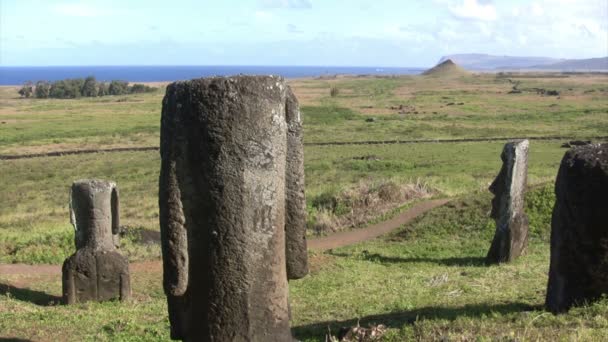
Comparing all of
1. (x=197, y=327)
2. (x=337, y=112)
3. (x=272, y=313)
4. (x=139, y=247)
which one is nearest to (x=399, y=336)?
(x=272, y=313)

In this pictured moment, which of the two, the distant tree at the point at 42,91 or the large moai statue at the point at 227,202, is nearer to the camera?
the large moai statue at the point at 227,202

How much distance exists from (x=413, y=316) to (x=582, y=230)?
2.64m

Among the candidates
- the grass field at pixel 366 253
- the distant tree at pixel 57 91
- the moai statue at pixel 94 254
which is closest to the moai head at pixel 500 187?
the grass field at pixel 366 253

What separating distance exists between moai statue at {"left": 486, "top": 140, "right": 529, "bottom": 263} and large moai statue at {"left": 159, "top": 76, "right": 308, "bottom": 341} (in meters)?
10.7

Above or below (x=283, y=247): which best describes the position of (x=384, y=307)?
below

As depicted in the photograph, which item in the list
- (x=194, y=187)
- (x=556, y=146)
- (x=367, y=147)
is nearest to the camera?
(x=194, y=187)

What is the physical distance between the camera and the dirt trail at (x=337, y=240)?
56.4 ft

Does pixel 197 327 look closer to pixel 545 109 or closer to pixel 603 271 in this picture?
pixel 603 271

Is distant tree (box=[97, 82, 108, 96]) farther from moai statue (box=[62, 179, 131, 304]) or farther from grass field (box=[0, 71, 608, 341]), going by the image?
moai statue (box=[62, 179, 131, 304])

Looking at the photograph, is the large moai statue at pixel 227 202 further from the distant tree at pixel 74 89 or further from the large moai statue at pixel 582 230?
the distant tree at pixel 74 89

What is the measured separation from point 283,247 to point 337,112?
75.0m

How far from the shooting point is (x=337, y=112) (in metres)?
81.2

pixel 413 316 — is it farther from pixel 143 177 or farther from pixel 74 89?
pixel 74 89

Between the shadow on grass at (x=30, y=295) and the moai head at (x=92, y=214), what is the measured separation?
4.08ft
